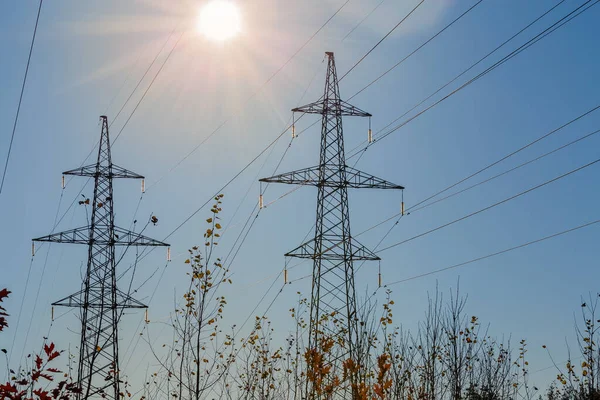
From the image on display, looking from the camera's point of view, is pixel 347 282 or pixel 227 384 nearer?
pixel 227 384

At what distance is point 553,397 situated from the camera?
21000mm

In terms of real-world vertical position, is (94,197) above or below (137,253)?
above

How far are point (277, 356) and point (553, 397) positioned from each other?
9.26m

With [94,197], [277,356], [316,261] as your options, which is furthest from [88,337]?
[277,356]

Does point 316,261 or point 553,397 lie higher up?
point 316,261

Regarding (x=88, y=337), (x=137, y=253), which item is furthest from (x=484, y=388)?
(x=88, y=337)

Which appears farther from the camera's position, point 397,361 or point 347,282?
point 347,282

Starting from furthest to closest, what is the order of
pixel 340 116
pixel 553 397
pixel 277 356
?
pixel 340 116 < pixel 553 397 < pixel 277 356

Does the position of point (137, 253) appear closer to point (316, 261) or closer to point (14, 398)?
point (14, 398)

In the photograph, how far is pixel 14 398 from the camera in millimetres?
8703

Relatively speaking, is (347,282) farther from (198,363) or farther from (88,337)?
(88,337)

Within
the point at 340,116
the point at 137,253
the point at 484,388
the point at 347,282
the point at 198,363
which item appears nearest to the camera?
the point at 137,253

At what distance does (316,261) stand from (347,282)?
0.96 meters

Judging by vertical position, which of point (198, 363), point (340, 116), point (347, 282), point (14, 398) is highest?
point (340, 116)
